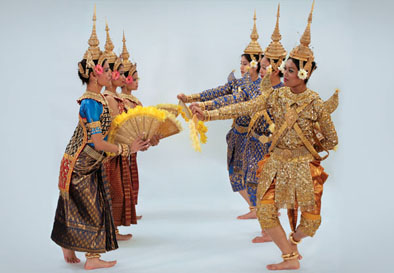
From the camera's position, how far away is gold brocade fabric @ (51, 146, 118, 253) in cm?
463

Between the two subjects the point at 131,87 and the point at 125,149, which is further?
the point at 131,87

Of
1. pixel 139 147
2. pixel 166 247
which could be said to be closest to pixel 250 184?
pixel 166 247

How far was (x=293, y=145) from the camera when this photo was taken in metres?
4.57

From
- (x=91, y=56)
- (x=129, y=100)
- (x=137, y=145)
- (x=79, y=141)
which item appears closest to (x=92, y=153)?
(x=79, y=141)

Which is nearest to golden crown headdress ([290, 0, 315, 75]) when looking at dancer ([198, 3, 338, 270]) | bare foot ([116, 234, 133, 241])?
dancer ([198, 3, 338, 270])

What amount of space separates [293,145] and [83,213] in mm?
1961

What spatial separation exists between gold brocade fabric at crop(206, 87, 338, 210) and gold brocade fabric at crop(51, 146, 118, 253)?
3.91 feet

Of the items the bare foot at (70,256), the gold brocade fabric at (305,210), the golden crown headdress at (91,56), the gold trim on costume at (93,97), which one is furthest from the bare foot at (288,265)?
the golden crown headdress at (91,56)

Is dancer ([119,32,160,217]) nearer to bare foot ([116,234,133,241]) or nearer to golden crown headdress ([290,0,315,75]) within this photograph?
bare foot ([116,234,133,241])

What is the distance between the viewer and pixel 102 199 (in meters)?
4.79

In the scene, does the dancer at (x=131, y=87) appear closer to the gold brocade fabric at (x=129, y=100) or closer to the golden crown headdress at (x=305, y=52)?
the gold brocade fabric at (x=129, y=100)

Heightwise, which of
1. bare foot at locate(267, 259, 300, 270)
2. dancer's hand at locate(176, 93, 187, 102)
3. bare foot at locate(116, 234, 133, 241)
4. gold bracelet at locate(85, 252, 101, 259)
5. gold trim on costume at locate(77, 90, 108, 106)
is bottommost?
bare foot at locate(267, 259, 300, 270)

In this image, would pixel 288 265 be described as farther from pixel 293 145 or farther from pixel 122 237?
pixel 122 237

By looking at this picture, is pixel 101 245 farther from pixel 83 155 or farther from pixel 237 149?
pixel 237 149
